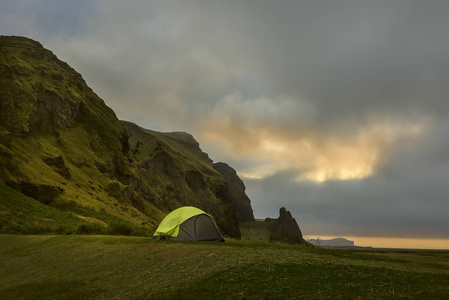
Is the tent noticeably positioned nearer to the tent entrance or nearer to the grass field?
the tent entrance

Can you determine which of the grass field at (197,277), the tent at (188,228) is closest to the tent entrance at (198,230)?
the tent at (188,228)

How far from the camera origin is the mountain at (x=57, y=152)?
4797cm

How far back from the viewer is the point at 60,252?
66.2 ft

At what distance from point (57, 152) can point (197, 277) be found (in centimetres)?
7105

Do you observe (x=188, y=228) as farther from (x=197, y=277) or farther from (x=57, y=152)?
(x=57, y=152)

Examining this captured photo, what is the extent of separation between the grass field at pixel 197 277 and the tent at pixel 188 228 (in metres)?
4.99

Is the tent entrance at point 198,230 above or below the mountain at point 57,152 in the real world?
below

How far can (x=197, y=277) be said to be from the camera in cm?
1152

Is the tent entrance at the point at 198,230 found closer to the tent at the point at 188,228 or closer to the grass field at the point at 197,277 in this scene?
the tent at the point at 188,228

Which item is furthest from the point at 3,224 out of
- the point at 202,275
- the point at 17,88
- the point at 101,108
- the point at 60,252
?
the point at 101,108

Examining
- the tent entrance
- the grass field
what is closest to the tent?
the tent entrance

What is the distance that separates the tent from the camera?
2467 cm

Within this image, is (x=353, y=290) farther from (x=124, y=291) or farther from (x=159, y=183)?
(x=159, y=183)

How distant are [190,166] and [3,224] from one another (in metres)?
148
